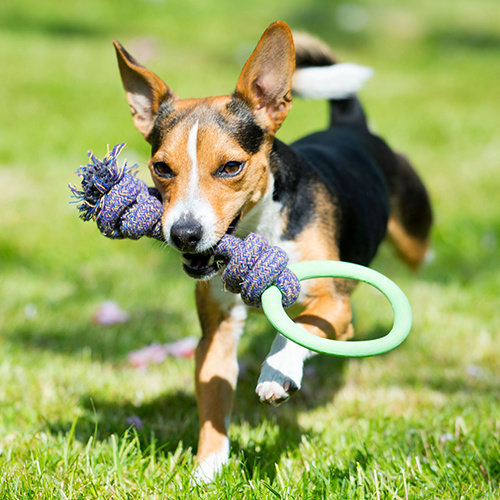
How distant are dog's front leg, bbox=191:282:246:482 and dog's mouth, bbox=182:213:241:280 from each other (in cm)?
49

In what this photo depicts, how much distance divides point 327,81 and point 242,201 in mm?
1855

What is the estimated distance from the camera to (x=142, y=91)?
361cm

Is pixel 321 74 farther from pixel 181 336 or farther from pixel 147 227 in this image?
pixel 147 227

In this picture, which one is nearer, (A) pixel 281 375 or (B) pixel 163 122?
(A) pixel 281 375

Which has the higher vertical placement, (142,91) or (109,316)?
(142,91)

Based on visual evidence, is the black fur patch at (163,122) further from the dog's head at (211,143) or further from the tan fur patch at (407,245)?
the tan fur patch at (407,245)

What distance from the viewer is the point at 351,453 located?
314 centimetres

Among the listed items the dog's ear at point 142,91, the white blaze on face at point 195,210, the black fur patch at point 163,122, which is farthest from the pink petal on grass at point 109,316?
the white blaze on face at point 195,210

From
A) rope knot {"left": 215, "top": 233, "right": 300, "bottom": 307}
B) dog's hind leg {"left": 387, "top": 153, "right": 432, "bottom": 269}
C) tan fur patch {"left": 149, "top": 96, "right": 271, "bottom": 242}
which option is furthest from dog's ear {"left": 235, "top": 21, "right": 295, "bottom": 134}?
dog's hind leg {"left": 387, "top": 153, "right": 432, "bottom": 269}

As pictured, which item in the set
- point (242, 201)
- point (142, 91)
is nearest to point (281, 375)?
point (242, 201)

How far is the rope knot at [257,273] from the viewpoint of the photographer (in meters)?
2.71

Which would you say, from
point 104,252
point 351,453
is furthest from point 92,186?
point 104,252

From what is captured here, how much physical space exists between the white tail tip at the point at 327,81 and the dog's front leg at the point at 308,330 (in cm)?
154

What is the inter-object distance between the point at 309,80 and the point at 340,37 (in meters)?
12.7
